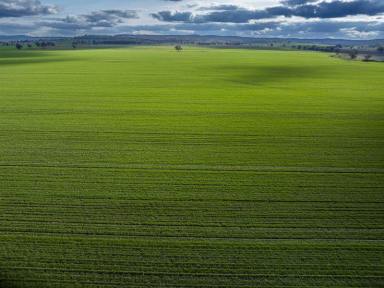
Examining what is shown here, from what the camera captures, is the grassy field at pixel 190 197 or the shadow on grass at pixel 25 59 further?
the shadow on grass at pixel 25 59

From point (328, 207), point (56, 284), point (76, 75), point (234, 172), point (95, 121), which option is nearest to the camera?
point (56, 284)

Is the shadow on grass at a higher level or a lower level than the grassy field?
lower

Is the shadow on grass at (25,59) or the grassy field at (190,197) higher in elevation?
the grassy field at (190,197)

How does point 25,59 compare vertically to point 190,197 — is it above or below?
below

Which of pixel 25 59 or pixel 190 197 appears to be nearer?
pixel 190 197

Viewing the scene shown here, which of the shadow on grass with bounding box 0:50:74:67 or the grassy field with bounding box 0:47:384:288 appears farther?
the shadow on grass with bounding box 0:50:74:67

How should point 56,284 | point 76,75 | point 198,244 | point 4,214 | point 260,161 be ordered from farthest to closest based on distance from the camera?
1. point 76,75
2. point 260,161
3. point 4,214
4. point 198,244
5. point 56,284

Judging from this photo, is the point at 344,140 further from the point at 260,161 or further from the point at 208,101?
the point at 208,101

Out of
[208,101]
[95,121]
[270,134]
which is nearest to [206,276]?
[270,134]
